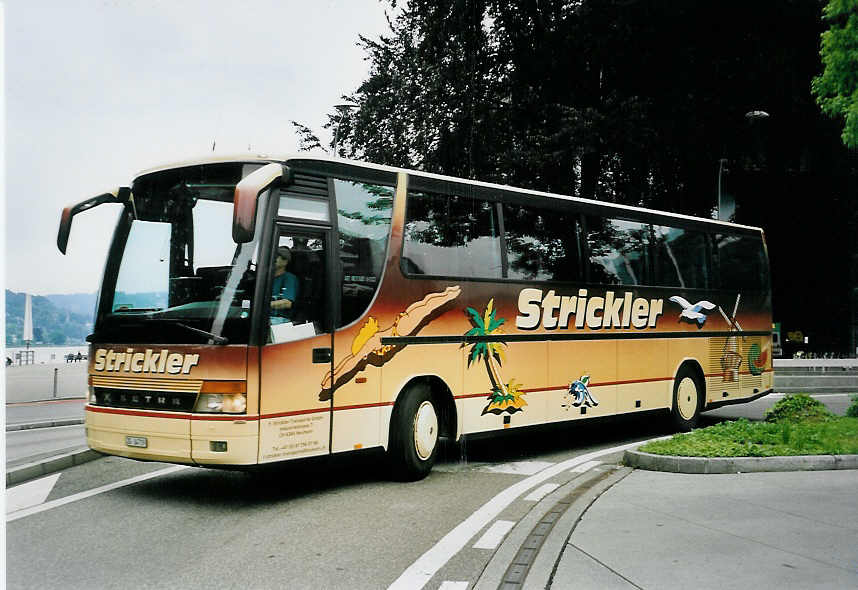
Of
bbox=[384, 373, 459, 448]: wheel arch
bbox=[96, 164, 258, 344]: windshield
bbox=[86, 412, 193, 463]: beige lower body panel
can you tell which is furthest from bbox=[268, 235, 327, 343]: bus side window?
bbox=[384, 373, 459, 448]: wheel arch

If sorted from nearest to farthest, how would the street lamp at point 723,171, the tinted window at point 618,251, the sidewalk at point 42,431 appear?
the sidewalk at point 42,431
the tinted window at point 618,251
the street lamp at point 723,171

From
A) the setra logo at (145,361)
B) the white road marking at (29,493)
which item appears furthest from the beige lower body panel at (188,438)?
the white road marking at (29,493)

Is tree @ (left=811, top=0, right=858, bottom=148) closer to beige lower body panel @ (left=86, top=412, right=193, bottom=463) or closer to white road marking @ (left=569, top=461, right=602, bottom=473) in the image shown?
white road marking @ (left=569, top=461, right=602, bottom=473)

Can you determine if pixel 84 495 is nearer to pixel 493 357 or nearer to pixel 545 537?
pixel 545 537

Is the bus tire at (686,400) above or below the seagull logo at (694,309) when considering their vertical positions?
below

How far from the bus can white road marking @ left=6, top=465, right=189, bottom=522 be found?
53 cm

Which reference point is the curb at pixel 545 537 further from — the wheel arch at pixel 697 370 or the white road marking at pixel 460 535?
the wheel arch at pixel 697 370

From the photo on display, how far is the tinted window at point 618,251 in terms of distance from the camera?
526 inches

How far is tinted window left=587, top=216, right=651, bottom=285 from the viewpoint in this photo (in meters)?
13.4

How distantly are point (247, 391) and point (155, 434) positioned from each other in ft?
3.18

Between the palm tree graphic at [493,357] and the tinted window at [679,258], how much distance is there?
4.06 metres

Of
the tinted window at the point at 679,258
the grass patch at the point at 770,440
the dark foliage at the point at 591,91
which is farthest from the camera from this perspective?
the dark foliage at the point at 591,91

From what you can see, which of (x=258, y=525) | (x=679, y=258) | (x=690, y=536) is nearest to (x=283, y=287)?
(x=258, y=525)

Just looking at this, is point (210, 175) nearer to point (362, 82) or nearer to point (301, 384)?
point (301, 384)
